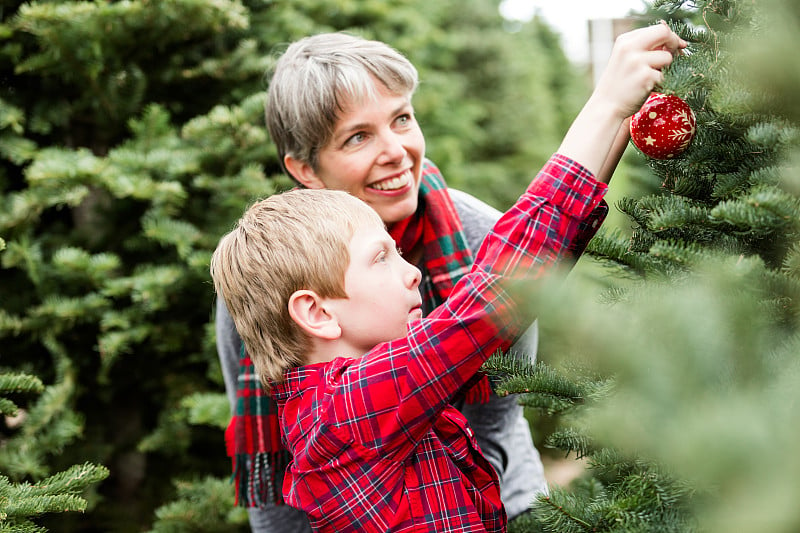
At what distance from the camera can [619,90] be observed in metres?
1.19

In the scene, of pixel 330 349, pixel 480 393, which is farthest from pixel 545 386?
pixel 480 393

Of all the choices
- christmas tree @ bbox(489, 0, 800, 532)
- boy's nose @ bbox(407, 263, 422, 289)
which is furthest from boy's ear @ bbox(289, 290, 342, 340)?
christmas tree @ bbox(489, 0, 800, 532)

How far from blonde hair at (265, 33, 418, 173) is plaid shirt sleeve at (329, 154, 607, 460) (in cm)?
81

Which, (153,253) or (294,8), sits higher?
(294,8)

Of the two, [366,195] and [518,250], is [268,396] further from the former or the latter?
[518,250]

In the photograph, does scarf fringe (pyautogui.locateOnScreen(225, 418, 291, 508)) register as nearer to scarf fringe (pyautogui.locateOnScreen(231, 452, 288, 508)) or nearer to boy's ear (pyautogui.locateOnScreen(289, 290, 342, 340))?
scarf fringe (pyautogui.locateOnScreen(231, 452, 288, 508))

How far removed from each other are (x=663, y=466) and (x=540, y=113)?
27.4 ft

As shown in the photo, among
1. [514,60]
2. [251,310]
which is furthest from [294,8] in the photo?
[514,60]

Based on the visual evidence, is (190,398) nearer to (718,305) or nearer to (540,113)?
(718,305)

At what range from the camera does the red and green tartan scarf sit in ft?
6.68

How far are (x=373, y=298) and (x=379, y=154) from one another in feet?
1.91

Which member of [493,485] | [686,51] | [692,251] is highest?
[686,51]

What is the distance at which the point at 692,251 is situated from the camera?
3.11 ft

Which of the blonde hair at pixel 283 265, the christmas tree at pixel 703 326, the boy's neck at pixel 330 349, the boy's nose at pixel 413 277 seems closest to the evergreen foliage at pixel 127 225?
the blonde hair at pixel 283 265
